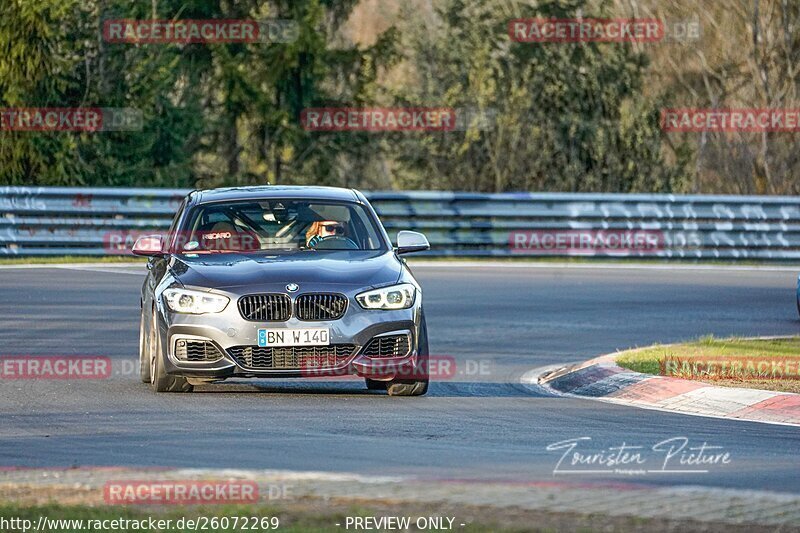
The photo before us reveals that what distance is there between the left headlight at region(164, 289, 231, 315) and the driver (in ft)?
4.61

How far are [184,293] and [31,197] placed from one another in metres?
16.2

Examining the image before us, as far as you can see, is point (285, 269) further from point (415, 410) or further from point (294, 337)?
point (415, 410)

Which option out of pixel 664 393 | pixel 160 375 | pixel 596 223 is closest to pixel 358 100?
pixel 596 223

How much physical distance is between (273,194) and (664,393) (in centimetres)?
350

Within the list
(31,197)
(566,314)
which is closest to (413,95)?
(31,197)

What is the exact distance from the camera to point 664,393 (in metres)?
13.0

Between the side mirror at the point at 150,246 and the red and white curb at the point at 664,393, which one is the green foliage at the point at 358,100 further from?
the red and white curb at the point at 664,393

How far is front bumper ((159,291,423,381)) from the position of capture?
12203 millimetres

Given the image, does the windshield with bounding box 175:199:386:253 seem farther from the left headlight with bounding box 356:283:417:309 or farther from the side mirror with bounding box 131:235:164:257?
the left headlight with bounding box 356:283:417:309

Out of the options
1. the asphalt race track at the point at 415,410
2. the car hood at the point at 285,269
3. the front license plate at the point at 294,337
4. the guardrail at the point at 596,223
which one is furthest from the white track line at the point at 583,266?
the front license plate at the point at 294,337

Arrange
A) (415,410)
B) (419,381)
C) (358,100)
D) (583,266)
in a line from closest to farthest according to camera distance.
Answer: (415,410), (419,381), (583,266), (358,100)

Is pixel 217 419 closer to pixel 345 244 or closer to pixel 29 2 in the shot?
pixel 345 244

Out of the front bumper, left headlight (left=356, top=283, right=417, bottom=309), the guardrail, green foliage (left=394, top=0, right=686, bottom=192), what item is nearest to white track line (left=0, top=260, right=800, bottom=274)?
the guardrail

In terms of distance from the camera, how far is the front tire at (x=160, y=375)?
12.5m
